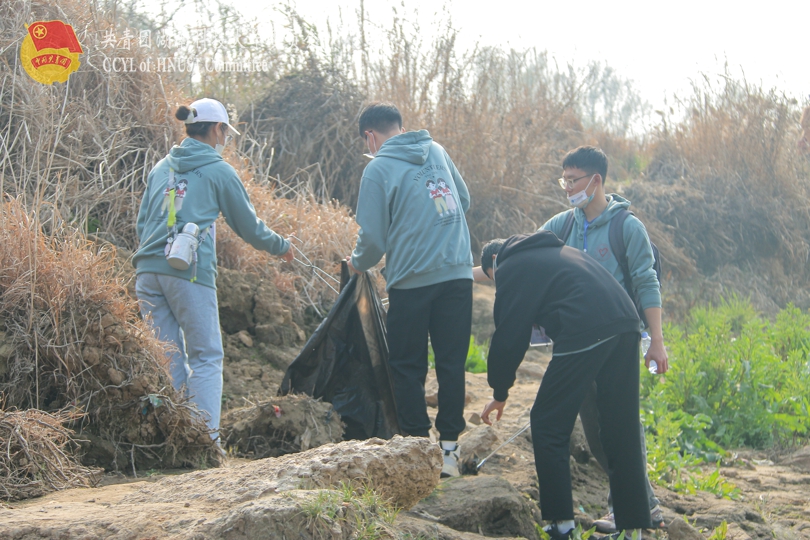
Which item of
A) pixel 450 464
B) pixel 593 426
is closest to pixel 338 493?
pixel 450 464

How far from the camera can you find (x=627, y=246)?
11.9 ft

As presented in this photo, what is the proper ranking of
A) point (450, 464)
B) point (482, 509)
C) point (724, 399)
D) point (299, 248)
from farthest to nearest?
point (299, 248) → point (724, 399) → point (450, 464) → point (482, 509)

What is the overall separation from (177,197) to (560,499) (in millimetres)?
2442

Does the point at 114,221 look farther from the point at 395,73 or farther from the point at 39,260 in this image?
the point at 395,73

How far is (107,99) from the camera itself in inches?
275

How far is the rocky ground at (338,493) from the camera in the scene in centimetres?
229

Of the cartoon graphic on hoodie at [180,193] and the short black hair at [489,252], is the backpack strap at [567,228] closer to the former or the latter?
the short black hair at [489,252]

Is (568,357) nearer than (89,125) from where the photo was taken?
Yes

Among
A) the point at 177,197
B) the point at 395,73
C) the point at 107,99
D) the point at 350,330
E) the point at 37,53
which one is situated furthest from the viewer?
the point at 395,73

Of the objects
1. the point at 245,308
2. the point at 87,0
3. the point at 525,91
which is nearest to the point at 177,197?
the point at 245,308

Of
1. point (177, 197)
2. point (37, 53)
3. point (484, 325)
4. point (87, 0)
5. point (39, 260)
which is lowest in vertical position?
point (484, 325)

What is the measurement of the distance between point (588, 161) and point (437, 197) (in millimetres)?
782

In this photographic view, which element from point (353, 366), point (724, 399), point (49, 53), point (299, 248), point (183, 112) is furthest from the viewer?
point (299, 248)

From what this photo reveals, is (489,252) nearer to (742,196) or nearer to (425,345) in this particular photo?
(425,345)
